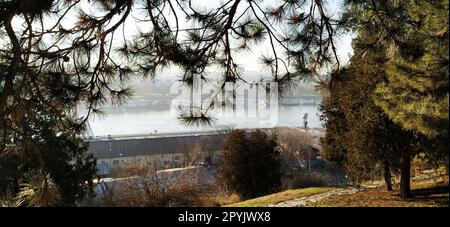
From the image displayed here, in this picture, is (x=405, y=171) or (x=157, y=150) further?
(x=157, y=150)

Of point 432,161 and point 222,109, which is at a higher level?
point 222,109

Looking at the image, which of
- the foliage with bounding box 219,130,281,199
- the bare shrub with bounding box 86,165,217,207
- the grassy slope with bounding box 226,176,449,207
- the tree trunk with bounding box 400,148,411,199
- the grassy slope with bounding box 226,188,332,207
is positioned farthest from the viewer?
the foliage with bounding box 219,130,281,199

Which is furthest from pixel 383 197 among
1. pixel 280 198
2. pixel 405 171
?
pixel 280 198

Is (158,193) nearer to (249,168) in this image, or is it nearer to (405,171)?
(249,168)

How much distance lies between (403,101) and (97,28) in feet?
8.25

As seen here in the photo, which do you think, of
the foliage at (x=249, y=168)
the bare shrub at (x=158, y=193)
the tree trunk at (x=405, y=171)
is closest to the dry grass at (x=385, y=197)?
the tree trunk at (x=405, y=171)

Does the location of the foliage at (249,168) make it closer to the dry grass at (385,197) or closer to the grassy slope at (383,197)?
the grassy slope at (383,197)

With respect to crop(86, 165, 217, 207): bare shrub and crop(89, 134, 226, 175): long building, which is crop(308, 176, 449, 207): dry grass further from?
crop(89, 134, 226, 175): long building

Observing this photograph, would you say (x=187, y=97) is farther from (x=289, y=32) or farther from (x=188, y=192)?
(x=188, y=192)

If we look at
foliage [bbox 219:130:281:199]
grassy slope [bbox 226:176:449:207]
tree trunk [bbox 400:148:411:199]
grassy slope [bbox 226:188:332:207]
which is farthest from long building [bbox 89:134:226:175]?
tree trunk [bbox 400:148:411:199]

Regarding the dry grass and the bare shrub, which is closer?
the dry grass
